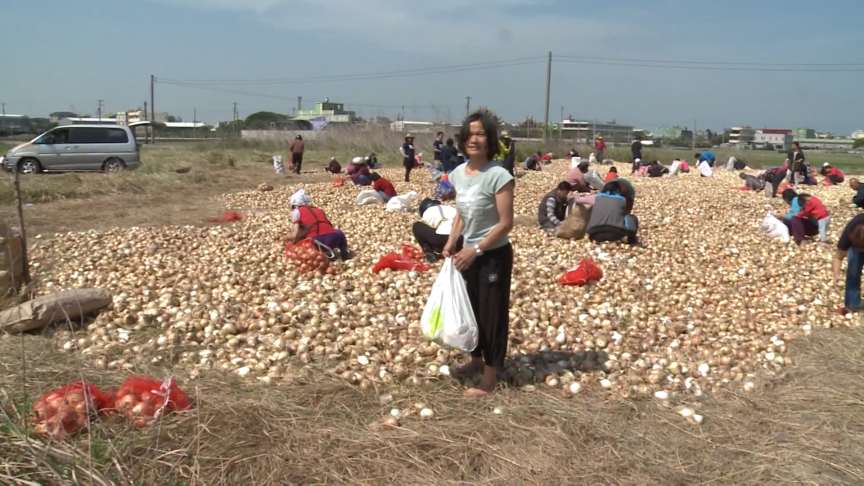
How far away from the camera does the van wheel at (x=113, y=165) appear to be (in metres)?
17.4

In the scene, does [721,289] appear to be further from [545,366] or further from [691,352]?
[545,366]

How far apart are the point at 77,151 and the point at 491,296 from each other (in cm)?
1716

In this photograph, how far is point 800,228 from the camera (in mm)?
9008

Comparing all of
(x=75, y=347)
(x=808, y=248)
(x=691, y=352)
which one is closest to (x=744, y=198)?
(x=808, y=248)

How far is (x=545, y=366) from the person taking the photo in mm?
4371

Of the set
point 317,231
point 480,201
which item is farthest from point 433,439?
point 317,231

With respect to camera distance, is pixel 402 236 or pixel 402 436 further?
pixel 402 236

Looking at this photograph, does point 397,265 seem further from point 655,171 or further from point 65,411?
point 655,171

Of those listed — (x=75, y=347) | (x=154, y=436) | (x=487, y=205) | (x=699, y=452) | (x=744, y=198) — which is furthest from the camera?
(x=744, y=198)

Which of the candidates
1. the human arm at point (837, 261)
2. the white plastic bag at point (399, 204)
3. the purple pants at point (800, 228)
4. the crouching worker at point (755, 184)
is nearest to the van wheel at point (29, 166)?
the white plastic bag at point (399, 204)

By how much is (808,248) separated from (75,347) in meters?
8.73

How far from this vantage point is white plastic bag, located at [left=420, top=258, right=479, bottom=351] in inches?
139

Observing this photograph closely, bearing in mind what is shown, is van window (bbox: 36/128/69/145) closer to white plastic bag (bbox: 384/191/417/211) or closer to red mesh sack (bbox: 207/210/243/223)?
red mesh sack (bbox: 207/210/243/223)

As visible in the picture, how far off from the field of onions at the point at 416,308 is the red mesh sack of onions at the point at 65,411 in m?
0.92
